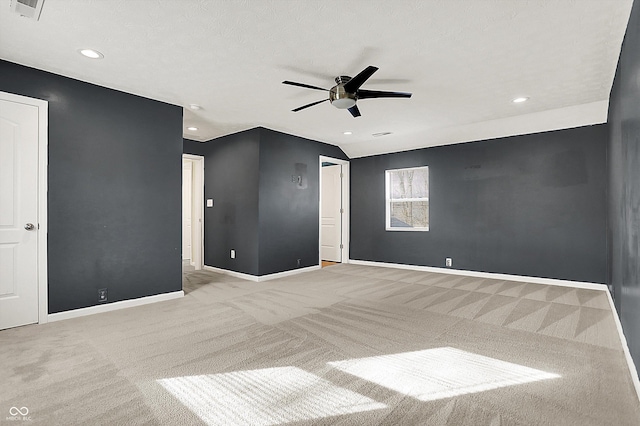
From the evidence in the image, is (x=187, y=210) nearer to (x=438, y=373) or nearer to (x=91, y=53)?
(x=91, y=53)

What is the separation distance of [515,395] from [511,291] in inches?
121

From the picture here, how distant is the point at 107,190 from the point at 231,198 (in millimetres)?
2331

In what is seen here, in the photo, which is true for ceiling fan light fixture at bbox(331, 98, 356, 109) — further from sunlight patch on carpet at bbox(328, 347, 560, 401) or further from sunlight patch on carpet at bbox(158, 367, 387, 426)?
sunlight patch on carpet at bbox(158, 367, 387, 426)

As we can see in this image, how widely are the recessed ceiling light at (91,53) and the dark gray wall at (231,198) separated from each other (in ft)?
8.75

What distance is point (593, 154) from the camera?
15.5 feet

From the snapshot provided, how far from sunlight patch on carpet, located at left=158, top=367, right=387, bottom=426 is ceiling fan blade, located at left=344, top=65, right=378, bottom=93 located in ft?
8.28

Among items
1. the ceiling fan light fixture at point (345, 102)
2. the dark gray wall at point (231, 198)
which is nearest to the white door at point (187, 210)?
the dark gray wall at point (231, 198)

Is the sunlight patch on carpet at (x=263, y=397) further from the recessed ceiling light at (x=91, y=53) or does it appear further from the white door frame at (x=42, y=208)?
the recessed ceiling light at (x=91, y=53)

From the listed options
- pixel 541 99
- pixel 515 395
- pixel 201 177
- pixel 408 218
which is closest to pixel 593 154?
pixel 541 99

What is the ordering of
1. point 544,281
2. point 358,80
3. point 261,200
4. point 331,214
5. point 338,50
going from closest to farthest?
point 338,50 → point 358,80 → point 544,281 → point 261,200 → point 331,214

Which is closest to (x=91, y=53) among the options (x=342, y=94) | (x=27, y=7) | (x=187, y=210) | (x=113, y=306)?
(x=27, y=7)

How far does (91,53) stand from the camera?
2.98m

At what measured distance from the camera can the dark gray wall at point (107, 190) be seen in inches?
135

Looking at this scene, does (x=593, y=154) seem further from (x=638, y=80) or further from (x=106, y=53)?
(x=106, y=53)
